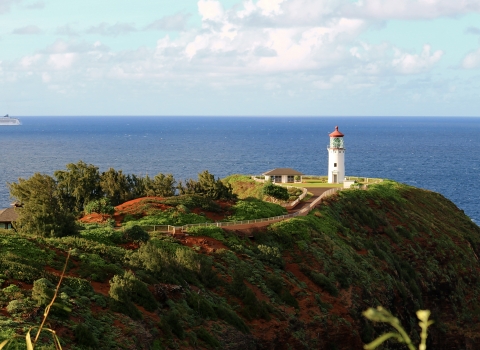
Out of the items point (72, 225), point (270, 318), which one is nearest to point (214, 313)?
point (270, 318)

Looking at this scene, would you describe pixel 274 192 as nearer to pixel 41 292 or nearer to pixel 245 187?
pixel 245 187

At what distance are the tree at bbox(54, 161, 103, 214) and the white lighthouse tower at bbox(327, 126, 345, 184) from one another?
961 inches

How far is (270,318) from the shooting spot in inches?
1125

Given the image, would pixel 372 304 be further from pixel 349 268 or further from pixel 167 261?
pixel 167 261

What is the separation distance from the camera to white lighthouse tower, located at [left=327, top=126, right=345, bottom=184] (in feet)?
204

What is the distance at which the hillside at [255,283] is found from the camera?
22250 millimetres

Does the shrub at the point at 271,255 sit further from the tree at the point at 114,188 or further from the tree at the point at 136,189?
the tree at the point at 136,189

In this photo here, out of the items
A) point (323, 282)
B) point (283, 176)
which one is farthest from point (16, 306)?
point (283, 176)

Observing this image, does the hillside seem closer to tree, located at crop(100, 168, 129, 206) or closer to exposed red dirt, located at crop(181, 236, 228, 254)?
exposed red dirt, located at crop(181, 236, 228, 254)

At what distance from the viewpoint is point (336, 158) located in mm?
62250

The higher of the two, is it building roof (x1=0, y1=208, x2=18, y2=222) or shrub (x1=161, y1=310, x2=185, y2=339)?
building roof (x1=0, y1=208, x2=18, y2=222)

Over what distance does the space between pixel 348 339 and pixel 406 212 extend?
23.8m

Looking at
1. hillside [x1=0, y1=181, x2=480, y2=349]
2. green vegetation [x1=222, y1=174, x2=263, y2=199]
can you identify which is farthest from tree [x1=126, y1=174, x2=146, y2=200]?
hillside [x1=0, y1=181, x2=480, y2=349]

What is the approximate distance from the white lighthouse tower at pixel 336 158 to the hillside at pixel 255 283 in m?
12.1
